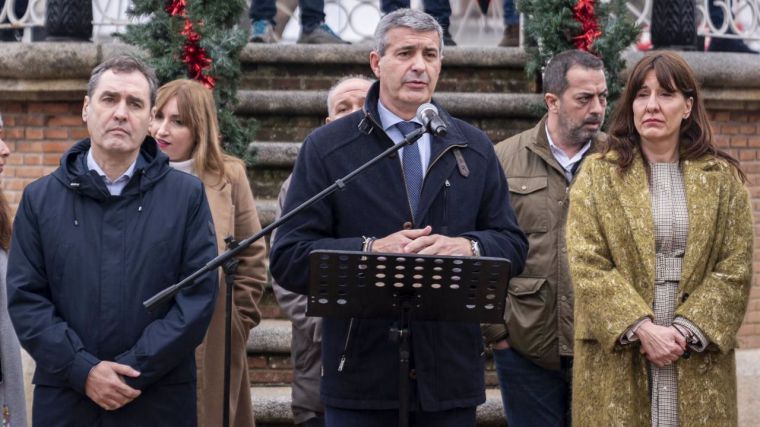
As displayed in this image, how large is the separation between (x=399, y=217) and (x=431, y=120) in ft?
1.45

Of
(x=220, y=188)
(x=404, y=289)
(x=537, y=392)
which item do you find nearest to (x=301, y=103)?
(x=220, y=188)

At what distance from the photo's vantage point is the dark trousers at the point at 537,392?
6.62m

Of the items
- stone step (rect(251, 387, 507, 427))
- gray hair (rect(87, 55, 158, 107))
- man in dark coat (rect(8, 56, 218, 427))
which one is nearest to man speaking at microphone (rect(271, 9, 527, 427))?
man in dark coat (rect(8, 56, 218, 427))

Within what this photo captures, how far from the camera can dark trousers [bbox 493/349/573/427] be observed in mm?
6625

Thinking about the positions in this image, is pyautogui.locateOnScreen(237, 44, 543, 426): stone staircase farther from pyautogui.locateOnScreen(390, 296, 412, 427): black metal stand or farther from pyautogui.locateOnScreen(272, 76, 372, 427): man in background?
pyautogui.locateOnScreen(390, 296, 412, 427): black metal stand

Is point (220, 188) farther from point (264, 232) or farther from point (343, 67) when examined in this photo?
point (343, 67)

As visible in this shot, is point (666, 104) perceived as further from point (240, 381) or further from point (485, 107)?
point (485, 107)

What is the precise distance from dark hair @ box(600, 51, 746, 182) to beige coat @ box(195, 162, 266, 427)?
183 cm

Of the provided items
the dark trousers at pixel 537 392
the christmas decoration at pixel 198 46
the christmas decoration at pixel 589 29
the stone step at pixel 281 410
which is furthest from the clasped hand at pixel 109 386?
the christmas decoration at pixel 589 29

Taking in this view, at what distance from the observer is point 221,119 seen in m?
8.73

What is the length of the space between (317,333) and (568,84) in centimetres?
175

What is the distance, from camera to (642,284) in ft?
19.4

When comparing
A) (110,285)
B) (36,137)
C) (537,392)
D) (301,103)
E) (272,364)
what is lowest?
(272,364)

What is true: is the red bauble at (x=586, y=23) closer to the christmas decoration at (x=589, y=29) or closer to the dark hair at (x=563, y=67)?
the christmas decoration at (x=589, y=29)
